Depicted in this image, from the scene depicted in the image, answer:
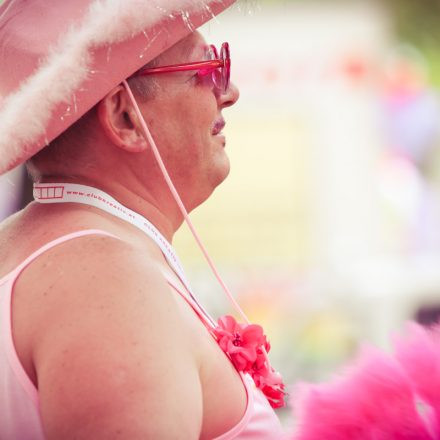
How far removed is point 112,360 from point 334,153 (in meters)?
5.71

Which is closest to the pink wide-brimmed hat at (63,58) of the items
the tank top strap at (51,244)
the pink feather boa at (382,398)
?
the tank top strap at (51,244)

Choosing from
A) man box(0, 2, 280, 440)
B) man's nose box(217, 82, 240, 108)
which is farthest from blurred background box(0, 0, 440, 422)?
man box(0, 2, 280, 440)

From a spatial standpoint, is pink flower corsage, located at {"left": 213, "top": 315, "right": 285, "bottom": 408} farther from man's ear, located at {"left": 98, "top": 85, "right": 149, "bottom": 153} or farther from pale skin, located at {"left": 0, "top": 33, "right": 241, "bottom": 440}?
man's ear, located at {"left": 98, "top": 85, "right": 149, "bottom": 153}

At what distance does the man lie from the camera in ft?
4.03

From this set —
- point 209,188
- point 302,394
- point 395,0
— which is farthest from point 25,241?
point 395,0

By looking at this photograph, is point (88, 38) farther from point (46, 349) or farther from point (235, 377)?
point (235, 377)

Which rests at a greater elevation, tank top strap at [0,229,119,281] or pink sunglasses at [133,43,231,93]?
pink sunglasses at [133,43,231,93]

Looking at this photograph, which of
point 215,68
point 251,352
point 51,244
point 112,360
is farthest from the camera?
point 215,68

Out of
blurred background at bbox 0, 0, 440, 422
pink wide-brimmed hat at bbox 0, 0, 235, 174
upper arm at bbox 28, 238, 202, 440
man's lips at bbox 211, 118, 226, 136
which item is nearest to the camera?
upper arm at bbox 28, 238, 202, 440

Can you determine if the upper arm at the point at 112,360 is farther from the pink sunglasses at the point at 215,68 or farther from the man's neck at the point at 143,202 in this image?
the pink sunglasses at the point at 215,68

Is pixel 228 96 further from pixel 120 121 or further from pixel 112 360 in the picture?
pixel 112 360

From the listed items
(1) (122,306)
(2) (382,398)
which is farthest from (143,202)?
(2) (382,398)

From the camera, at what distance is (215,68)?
169 centimetres

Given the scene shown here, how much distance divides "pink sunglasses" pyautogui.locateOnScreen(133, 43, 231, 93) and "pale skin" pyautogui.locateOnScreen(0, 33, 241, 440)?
0.6 inches
